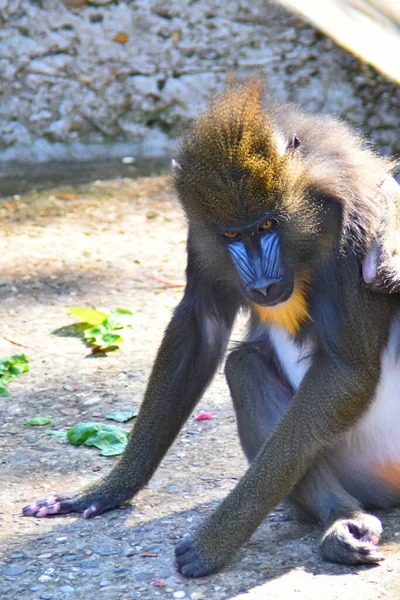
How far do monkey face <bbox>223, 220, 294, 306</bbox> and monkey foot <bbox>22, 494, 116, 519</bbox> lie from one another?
959mm

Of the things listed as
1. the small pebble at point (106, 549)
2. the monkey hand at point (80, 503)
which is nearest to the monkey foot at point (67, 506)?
the monkey hand at point (80, 503)

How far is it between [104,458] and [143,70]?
4.41 m

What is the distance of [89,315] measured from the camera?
4891mm

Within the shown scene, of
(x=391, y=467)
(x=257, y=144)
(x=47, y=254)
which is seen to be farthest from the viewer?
(x=47, y=254)

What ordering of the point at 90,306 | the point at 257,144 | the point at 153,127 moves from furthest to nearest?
1. the point at 153,127
2. the point at 90,306
3. the point at 257,144

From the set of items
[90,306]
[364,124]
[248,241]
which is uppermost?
[248,241]

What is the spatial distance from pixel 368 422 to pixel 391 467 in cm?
16

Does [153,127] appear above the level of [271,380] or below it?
below

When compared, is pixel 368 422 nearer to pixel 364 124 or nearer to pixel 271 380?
pixel 271 380

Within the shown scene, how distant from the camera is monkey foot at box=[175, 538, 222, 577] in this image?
113 inches

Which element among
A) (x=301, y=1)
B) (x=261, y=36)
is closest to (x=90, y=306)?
(x=301, y=1)

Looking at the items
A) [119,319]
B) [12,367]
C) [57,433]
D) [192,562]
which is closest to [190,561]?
[192,562]

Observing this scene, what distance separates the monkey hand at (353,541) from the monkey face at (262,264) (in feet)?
2.31

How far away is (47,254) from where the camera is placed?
5848 mm
